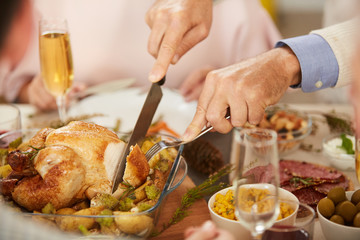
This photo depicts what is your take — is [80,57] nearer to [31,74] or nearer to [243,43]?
[31,74]

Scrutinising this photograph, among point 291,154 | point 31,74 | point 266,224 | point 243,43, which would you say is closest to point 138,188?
point 266,224

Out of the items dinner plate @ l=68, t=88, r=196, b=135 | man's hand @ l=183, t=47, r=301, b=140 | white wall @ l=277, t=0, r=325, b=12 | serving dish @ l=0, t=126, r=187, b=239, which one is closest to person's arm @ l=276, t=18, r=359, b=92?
man's hand @ l=183, t=47, r=301, b=140

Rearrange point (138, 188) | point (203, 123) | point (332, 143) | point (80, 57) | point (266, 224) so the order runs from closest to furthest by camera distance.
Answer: point (266, 224), point (138, 188), point (203, 123), point (332, 143), point (80, 57)

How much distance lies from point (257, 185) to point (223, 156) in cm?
72

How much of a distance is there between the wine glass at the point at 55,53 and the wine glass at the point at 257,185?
883 millimetres

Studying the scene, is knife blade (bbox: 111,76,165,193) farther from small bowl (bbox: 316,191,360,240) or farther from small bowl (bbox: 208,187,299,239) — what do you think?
small bowl (bbox: 316,191,360,240)

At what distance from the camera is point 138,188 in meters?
→ 1.03

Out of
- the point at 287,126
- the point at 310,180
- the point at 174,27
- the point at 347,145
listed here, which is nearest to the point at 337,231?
the point at 310,180

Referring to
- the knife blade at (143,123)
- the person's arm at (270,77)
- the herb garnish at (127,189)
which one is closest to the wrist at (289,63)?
the person's arm at (270,77)

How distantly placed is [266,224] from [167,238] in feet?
1.13

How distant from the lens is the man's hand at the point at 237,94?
3.96ft

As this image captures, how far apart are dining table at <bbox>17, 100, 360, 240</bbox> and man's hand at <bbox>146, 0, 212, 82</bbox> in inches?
13.2

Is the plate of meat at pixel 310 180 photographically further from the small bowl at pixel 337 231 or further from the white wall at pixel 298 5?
the white wall at pixel 298 5

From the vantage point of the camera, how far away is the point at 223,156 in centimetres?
153
